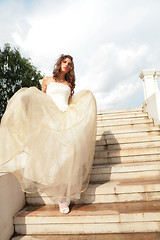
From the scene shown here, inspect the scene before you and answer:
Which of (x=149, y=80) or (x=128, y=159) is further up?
(x=149, y=80)

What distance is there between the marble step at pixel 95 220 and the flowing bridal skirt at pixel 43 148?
1.04 ft

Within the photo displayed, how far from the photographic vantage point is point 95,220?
180cm

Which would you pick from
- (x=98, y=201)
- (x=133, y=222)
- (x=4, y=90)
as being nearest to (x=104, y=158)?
(x=98, y=201)

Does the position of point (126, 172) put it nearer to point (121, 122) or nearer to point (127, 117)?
point (121, 122)

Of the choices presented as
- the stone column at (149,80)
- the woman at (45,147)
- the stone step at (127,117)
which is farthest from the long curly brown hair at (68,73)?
the stone column at (149,80)

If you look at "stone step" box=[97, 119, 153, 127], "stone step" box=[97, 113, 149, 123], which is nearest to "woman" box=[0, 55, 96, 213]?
"stone step" box=[97, 119, 153, 127]

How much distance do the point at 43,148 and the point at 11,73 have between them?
1287cm

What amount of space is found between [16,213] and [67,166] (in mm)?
1034

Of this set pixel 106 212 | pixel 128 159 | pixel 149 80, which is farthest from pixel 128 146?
pixel 149 80

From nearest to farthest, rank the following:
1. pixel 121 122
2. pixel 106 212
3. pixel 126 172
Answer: pixel 106 212, pixel 126 172, pixel 121 122

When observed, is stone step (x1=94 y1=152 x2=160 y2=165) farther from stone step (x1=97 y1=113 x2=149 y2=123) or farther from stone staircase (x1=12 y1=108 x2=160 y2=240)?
stone step (x1=97 y1=113 x2=149 y2=123)

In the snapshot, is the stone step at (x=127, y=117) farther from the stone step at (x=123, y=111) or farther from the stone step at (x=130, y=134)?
the stone step at (x=130, y=134)

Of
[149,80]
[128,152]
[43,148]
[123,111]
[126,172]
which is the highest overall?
[149,80]

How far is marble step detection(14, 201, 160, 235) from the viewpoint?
175 cm
